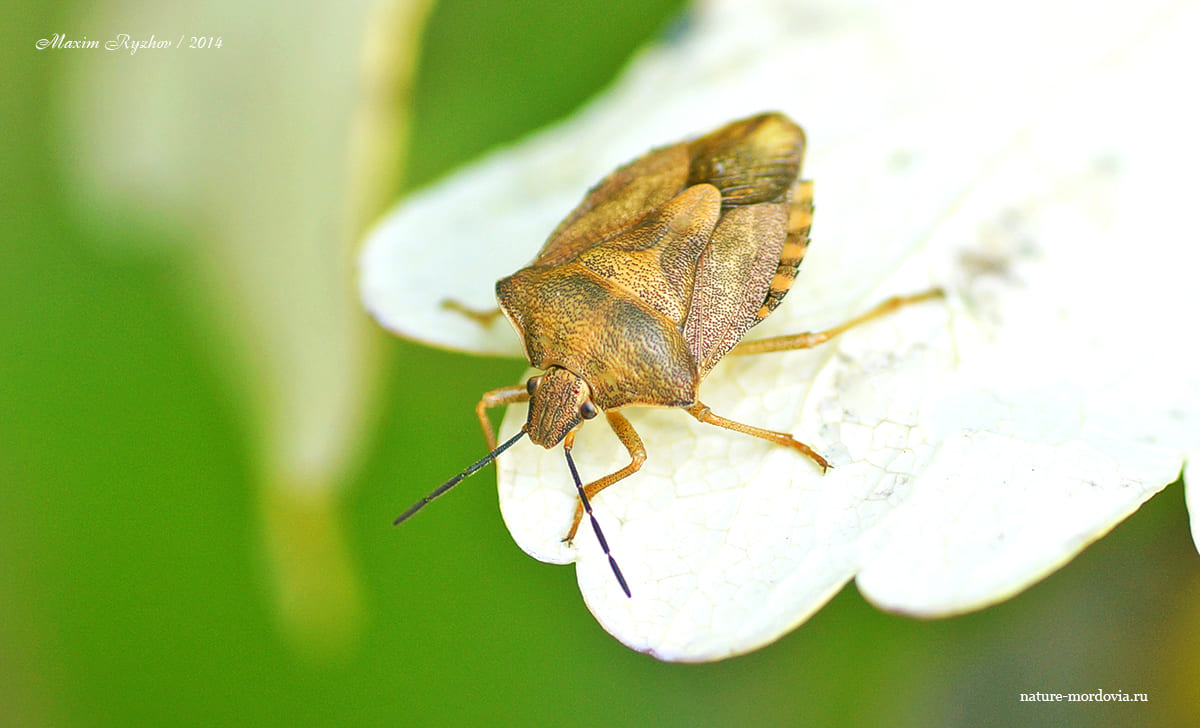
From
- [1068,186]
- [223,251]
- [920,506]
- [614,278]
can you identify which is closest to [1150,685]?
[920,506]

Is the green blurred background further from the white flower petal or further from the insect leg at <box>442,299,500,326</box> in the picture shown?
the white flower petal

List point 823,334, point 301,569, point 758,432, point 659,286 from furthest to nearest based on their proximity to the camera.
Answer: point 301,569, point 659,286, point 823,334, point 758,432

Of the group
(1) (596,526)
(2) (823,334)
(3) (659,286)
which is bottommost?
(1) (596,526)

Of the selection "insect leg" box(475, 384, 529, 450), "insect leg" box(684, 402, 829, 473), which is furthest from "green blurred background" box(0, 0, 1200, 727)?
"insect leg" box(684, 402, 829, 473)

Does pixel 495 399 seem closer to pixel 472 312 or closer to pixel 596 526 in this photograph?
pixel 472 312

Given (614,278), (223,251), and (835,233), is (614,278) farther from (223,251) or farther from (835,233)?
(223,251)

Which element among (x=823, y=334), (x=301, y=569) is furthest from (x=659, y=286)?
(x=301, y=569)

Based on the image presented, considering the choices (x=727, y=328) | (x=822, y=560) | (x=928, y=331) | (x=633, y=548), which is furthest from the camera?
(x=727, y=328)
